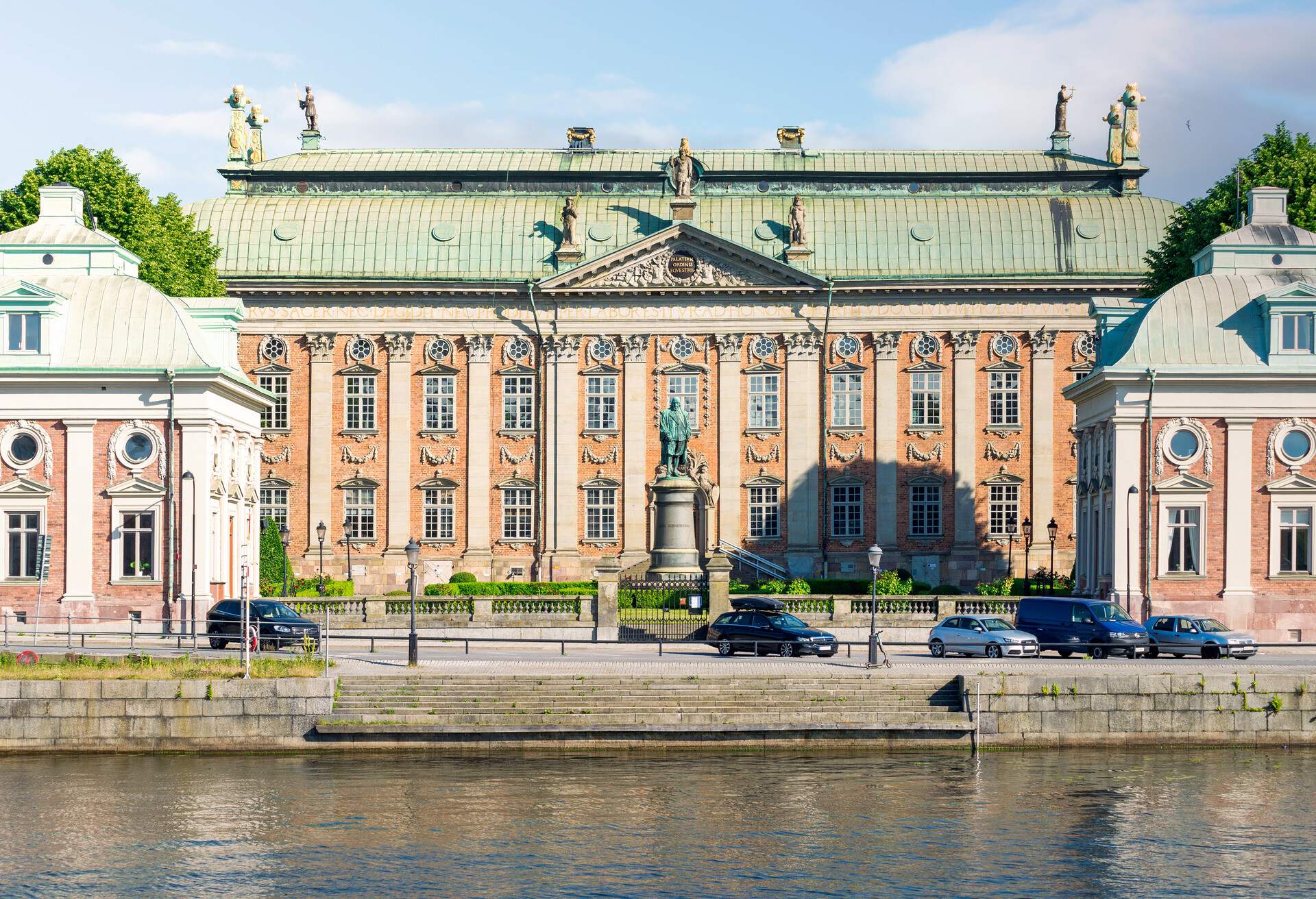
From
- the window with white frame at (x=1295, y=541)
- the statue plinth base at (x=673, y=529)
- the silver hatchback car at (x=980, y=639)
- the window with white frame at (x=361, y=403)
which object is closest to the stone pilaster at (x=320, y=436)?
the window with white frame at (x=361, y=403)

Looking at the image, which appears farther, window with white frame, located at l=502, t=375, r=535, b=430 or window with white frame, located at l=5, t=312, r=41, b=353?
window with white frame, located at l=502, t=375, r=535, b=430

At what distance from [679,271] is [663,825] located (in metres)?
57.9

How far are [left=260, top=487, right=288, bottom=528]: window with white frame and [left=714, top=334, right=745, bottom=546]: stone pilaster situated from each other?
2105 cm

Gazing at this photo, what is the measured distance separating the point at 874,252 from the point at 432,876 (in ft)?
212

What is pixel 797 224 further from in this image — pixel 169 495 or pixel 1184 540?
pixel 169 495

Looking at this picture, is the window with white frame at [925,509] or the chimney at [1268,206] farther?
the window with white frame at [925,509]

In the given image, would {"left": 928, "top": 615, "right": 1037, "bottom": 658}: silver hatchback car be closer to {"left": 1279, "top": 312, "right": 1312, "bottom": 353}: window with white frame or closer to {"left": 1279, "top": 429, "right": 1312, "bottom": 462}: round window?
{"left": 1279, "top": 429, "right": 1312, "bottom": 462}: round window

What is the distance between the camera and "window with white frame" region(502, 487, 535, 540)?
8931cm

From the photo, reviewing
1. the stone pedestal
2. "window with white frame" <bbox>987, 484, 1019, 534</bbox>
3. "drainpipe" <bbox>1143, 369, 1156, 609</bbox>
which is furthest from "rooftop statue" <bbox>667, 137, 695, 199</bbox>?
"drainpipe" <bbox>1143, 369, 1156, 609</bbox>

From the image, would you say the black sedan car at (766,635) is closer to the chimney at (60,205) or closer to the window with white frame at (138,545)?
the window with white frame at (138,545)

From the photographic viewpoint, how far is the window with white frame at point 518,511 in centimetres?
8931

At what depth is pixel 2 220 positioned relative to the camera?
70.2m

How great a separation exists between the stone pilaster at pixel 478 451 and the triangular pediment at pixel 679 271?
4.73 m

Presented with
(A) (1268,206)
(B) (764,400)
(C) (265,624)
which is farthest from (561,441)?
(C) (265,624)
